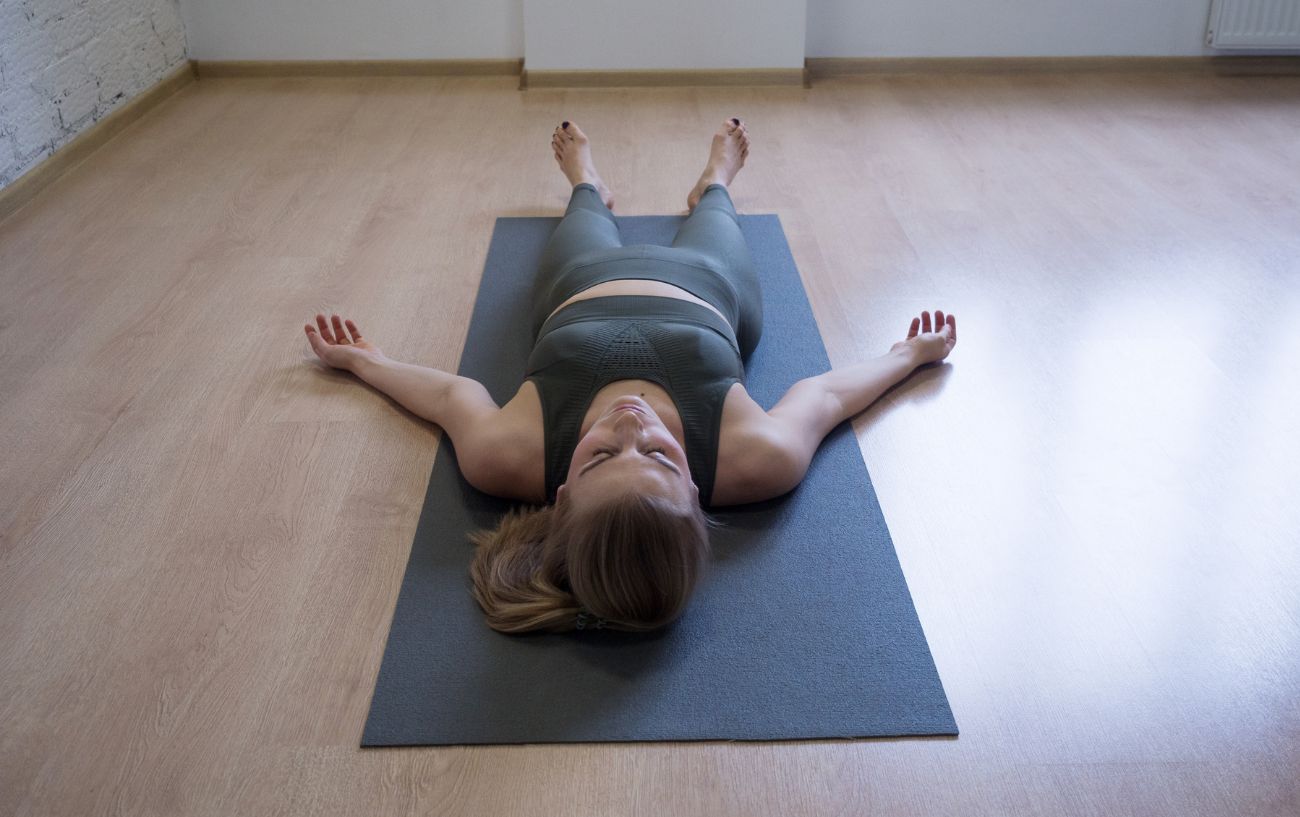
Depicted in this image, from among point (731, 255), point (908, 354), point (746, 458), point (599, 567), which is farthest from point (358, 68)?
point (599, 567)

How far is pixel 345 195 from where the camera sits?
3227 millimetres

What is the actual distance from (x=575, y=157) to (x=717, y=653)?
66.1 inches

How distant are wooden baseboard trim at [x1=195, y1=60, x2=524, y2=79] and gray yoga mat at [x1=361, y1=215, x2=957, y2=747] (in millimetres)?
2738

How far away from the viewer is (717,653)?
1579 mm

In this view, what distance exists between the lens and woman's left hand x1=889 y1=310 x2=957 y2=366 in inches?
89.4

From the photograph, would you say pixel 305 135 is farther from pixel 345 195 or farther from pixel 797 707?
pixel 797 707

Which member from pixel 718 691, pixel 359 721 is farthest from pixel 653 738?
pixel 359 721

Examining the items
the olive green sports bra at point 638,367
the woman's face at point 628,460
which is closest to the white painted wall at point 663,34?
the olive green sports bra at point 638,367

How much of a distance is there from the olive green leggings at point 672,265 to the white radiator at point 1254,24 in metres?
2.72

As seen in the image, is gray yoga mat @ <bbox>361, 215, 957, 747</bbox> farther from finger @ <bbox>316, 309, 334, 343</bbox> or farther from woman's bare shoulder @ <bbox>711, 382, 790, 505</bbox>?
finger @ <bbox>316, 309, 334, 343</bbox>

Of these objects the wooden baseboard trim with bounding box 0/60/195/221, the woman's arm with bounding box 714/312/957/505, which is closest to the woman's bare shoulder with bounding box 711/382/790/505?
the woman's arm with bounding box 714/312/957/505

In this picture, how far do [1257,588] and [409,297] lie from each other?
1857 millimetres

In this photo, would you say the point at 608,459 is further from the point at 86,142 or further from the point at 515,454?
the point at 86,142

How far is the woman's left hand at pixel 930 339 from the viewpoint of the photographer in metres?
2.27
